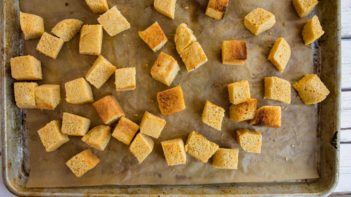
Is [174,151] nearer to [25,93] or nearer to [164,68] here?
[164,68]

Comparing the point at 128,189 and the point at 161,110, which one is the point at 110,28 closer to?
the point at 161,110

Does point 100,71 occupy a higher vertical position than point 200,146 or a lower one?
higher

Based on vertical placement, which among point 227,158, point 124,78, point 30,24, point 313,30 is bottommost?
point 227,158

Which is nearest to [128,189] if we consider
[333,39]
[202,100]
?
[202,100]

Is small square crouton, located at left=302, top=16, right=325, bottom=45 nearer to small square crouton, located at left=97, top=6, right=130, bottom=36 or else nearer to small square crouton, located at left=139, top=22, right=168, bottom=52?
small square crouton, located at left=139, top=22, right=168, bottom=52

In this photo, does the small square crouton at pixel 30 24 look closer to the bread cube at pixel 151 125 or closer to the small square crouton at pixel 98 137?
the small square crouton at pixel 98 137

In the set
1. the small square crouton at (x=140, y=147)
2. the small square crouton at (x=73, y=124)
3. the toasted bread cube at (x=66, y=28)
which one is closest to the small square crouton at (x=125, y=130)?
the small square crouton at (x=140, y=147)

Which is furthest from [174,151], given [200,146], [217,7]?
[217,7]
